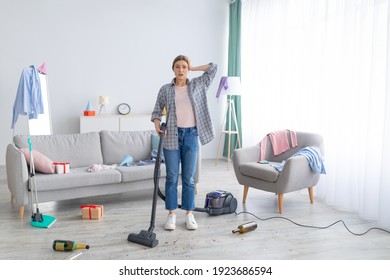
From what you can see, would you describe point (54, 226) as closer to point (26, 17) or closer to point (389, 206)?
point (389, 206)

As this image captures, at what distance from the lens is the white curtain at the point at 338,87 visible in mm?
3594

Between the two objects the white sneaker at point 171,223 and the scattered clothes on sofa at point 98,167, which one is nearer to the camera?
the white sneaker at point 171,223

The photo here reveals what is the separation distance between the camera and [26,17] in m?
6.18

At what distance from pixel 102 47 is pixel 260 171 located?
3.73 m

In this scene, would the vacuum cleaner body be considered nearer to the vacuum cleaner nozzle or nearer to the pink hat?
the vacuum cleaner nozzle

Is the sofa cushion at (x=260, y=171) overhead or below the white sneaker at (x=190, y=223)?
overhead

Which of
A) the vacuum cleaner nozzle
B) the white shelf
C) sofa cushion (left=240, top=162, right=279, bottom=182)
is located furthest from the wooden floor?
the white shelf

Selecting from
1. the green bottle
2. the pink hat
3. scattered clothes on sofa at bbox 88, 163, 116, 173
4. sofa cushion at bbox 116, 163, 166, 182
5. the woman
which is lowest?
the green bottle

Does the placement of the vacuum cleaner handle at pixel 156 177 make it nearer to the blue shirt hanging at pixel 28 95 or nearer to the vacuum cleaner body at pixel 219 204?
the vacuum cleaner body at pixel 219 204

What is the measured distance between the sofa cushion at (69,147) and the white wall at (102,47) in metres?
2.20

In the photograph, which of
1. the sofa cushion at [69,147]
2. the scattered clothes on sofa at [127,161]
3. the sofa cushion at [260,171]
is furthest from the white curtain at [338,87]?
the sofa cushion at [69,147]

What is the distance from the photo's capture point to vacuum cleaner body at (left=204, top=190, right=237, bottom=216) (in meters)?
3.76

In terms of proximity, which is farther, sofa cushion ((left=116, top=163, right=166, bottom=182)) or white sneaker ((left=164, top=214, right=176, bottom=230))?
sofa cushion ((left=116, top=163, right=166, bottom=182))

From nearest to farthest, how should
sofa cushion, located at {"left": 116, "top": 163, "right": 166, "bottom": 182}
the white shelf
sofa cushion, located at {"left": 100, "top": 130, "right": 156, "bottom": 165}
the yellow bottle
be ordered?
the yellow bottle
sofa cushion, located at {"left": 116, "top": 163, "right": 166, "bottom": 182}
sofa cushion, located at {"left": 100, "top": 130, "right": 156, "bottom": 165}
the white shelf
